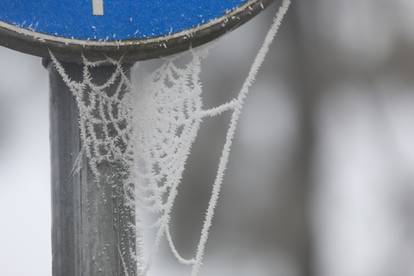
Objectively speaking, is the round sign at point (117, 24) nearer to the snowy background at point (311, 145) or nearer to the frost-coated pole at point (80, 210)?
the frost-coated pole at point (80, 210)

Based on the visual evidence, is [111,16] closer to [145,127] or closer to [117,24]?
[117,24]

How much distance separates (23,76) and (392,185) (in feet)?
5.52

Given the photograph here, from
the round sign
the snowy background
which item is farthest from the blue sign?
the snowy background

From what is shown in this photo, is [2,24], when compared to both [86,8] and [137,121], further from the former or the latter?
[137,121]

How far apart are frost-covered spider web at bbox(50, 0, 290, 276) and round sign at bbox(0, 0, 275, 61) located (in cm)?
4

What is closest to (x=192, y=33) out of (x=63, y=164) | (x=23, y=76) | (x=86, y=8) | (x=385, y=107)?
(x=86, y=8)

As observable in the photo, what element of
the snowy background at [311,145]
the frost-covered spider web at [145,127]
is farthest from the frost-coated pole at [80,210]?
the snowy background at [311,145]

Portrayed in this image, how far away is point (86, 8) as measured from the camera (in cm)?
115

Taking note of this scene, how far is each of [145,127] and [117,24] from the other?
176 millimetres

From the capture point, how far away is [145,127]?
128 cm

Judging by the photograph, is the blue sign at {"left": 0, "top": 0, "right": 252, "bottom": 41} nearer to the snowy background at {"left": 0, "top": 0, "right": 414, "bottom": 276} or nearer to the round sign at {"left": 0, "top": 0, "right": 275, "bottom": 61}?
the round sign at {"left": 0, "top": 0, "right": 275, "bottom": 61}

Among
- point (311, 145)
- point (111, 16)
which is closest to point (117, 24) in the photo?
point (111, 16)

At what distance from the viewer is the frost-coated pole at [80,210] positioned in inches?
47.2

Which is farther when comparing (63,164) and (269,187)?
(269,187)
